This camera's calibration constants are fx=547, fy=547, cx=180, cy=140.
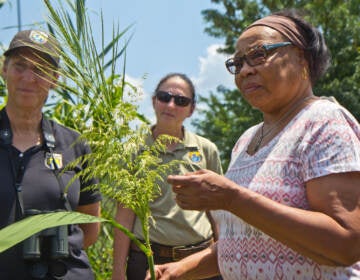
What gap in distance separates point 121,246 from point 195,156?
0.74 m

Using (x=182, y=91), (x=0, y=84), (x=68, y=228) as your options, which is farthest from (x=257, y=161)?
(x=0, y=84)

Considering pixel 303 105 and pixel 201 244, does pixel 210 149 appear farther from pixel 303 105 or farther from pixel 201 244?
pixel 303 105

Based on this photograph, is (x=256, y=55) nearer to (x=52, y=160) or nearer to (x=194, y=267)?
(x=194, y=267)

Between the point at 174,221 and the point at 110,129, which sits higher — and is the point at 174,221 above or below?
below

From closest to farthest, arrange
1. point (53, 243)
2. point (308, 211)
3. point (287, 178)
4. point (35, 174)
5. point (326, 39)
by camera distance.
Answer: point (308, 211)
point (287, 178)
point (53, 243)
point (35, 174)
point (326, 39)

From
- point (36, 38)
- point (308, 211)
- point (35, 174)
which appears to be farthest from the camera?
point (36, 38)

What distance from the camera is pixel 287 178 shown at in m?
1.64

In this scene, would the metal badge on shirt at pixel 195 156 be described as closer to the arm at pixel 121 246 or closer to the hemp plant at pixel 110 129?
the arm at pixel 121 246

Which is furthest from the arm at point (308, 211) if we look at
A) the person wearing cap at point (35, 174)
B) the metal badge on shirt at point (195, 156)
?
the metal badge on shirt at point (195, 156)

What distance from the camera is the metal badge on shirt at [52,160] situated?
8.22 feet

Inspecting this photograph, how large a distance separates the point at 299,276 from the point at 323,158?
0.35 metres

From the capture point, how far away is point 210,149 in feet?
11.9

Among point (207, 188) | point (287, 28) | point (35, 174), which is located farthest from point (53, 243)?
point (287, 28)

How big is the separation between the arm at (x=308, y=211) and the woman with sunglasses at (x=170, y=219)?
175 cm
